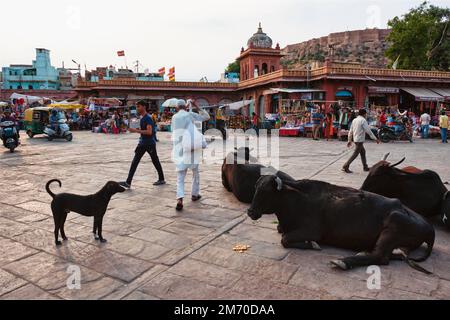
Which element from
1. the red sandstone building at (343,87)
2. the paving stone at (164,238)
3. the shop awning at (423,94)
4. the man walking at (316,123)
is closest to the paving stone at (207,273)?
the paving stone at (164,238)

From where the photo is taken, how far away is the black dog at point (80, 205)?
360cm

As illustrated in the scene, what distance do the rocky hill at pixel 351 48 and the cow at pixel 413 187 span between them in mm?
71038

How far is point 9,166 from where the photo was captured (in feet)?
29.3

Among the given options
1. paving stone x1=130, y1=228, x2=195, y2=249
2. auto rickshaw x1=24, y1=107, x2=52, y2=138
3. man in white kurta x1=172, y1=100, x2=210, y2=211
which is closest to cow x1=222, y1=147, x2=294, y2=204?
man in white kurta x1=172, y1=100, x2=210, y2=211

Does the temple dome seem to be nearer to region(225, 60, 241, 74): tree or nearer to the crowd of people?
region(225, 60, 241, 74): tree

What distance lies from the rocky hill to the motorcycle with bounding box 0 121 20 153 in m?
66.3

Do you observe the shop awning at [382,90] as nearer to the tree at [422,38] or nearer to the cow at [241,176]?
the tree at [422,38]

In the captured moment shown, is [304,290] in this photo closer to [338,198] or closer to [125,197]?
[338,198]

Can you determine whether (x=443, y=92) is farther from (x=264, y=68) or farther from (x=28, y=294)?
(x=28, y=294)

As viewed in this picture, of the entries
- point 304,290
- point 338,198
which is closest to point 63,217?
point 304,290

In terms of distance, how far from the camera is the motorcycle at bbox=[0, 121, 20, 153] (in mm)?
11602

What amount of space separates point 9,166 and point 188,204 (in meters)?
6.33

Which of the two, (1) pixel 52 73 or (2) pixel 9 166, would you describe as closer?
(2) pixel 9 166

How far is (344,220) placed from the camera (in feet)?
11.2
